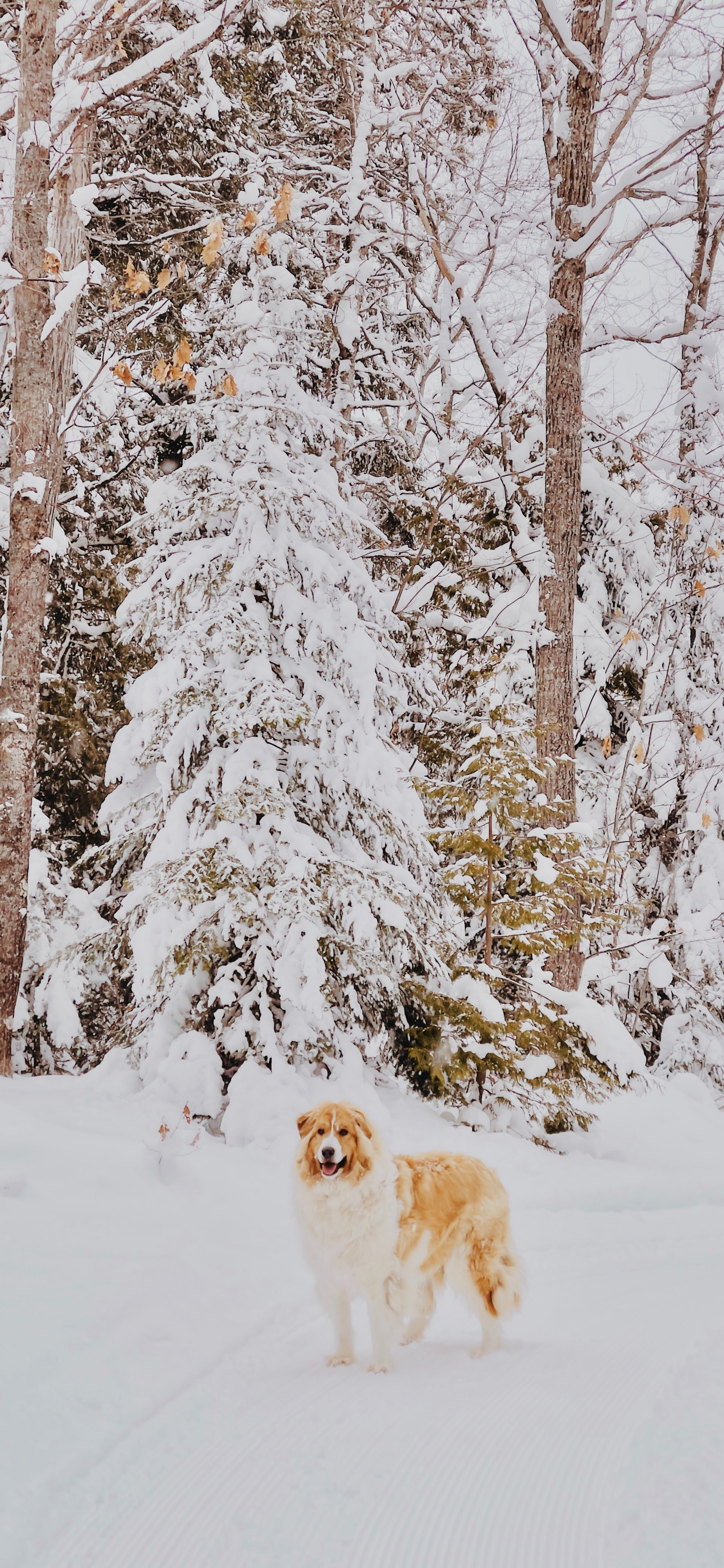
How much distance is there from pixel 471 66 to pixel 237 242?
→ 14.5 ft

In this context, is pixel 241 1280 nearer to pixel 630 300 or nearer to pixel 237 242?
pixel 237 242

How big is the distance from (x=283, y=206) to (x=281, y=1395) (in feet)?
23.8

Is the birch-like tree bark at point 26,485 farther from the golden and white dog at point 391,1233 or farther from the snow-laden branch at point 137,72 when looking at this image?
the golden and white dog at point 391,1233

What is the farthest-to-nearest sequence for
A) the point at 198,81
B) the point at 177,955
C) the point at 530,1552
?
the point at 198,81, the point at 177,955, the point at 530,1552

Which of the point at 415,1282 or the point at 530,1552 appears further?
the point at 415,1282

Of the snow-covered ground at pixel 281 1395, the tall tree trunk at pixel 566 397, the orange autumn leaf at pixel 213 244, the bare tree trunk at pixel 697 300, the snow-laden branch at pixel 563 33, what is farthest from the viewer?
the bare tree trunk at pixel 697 300

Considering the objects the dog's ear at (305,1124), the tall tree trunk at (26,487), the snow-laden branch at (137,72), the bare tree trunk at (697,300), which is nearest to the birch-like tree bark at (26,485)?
the tall tree trunk at (26,487)

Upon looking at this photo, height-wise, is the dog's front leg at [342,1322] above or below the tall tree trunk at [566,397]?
below

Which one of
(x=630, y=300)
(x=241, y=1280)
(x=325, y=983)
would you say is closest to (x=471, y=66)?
(x=630, y=300)

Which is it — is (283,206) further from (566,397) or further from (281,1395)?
(281,1395)

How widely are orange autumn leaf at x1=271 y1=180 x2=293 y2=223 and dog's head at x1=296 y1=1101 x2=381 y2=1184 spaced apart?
20.0ft

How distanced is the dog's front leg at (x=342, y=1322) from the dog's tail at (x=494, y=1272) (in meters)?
0.54

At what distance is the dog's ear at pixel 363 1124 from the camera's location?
407cm

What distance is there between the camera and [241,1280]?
15.0 ft
